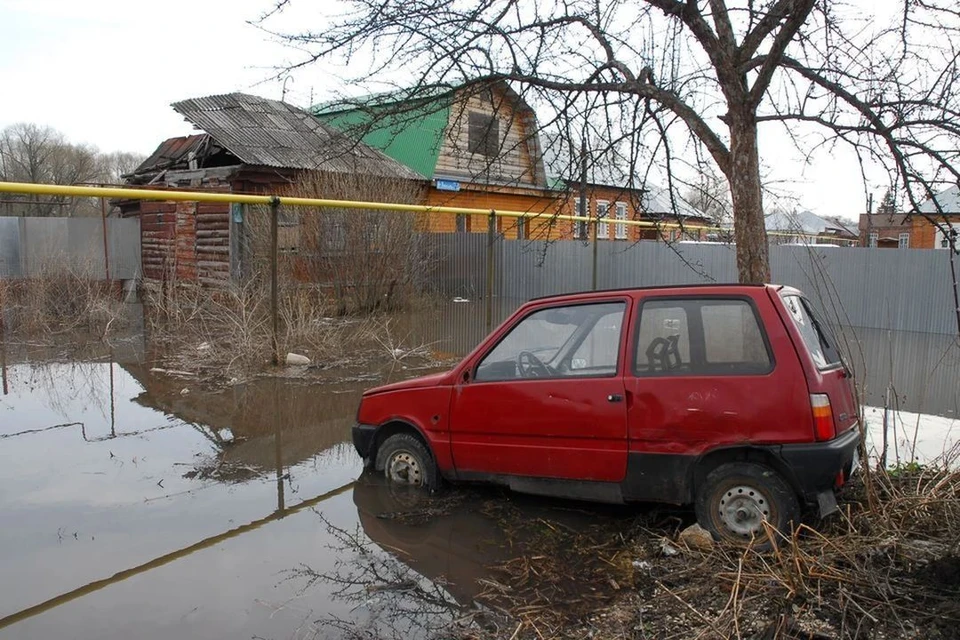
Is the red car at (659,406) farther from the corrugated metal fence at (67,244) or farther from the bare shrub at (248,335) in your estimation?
the corrugated metal fence at (67,244)

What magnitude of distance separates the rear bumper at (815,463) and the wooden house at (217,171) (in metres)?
13.2

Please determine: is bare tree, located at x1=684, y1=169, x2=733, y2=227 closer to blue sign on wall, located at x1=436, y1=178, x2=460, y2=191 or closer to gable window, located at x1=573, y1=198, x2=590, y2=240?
gable window, located at x1=573, y1=198, x2=590, y2=240

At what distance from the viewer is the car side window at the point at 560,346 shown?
4785mm

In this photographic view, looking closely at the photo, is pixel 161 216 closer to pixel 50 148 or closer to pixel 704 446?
pixel 704 446

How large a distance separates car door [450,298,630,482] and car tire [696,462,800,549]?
0.54m

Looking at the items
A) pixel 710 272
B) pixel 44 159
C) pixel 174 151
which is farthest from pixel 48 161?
pixel 710 272

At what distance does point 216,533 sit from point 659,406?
285 cm

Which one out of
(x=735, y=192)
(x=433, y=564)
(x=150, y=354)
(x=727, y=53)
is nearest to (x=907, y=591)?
(x=433, y=564)

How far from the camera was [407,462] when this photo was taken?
5535 millimetres

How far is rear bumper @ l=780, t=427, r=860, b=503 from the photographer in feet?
13.2

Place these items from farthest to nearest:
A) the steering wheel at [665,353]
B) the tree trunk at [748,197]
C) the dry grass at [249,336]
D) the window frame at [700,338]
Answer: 1. the dry grass at [249,336]
2. the tree trunk at [748,197]
3. the steering wheel at [665,353]
4. the window frame at [700,338]

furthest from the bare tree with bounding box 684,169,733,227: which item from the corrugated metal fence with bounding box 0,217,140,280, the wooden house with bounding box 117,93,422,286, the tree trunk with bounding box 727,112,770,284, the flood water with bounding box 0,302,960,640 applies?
the corrugated metal fence with bounding box 0,217,140,280

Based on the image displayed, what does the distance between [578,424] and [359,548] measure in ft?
5.02

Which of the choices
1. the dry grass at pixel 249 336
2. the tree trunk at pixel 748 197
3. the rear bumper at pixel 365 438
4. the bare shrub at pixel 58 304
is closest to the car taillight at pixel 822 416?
the tree trunk at pixel 748 197
